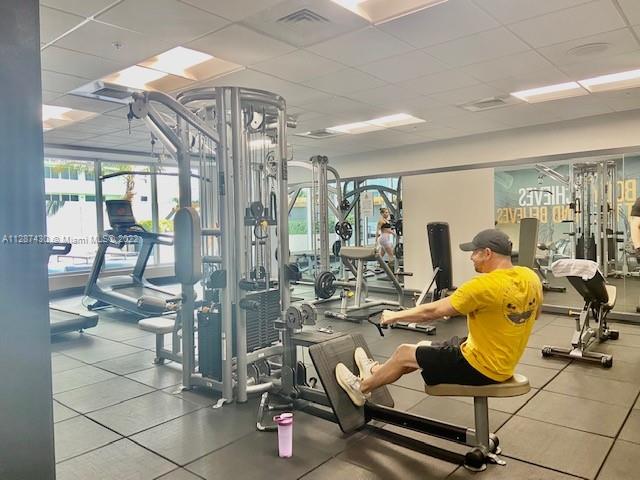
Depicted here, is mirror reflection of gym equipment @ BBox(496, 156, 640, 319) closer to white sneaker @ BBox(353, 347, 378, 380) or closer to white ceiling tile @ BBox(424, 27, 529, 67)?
white ceiling tile @ BBox(424, 27, 529, 67)

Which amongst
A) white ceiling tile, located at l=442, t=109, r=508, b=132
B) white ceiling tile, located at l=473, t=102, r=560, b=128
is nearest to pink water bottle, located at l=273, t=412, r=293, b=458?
white ceiling tile, located at l=442, t=109, r=508, b=132

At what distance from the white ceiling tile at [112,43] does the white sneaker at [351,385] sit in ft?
8.92

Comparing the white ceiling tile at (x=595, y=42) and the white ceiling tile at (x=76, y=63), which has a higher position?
the white ceiling tile at (x=76, y=63)

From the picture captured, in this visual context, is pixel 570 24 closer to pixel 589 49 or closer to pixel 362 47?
pixel 589 49

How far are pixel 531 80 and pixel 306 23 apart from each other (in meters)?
2.64

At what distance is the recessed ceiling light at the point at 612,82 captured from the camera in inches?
191

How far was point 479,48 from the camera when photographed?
3850 mm

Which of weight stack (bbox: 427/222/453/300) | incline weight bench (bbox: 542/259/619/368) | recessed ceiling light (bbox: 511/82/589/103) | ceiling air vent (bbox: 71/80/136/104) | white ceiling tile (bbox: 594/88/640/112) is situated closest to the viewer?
incline weight bench (bbox: 542/259/619/368)

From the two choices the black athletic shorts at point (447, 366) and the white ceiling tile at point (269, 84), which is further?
the white ceiling tile at point (269, 84)

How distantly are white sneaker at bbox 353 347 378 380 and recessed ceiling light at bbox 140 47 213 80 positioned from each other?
2.69 metres

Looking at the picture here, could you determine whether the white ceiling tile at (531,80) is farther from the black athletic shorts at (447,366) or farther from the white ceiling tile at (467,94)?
the black athletic shorts at (447,366)

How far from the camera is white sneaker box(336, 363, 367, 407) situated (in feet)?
9.66

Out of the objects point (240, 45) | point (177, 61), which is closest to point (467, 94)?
point (240, 45)

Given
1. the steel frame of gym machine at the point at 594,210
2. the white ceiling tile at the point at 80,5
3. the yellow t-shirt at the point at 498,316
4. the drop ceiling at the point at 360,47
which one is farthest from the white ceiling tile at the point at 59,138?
the steel frame of gym machine at the point at 594,210
